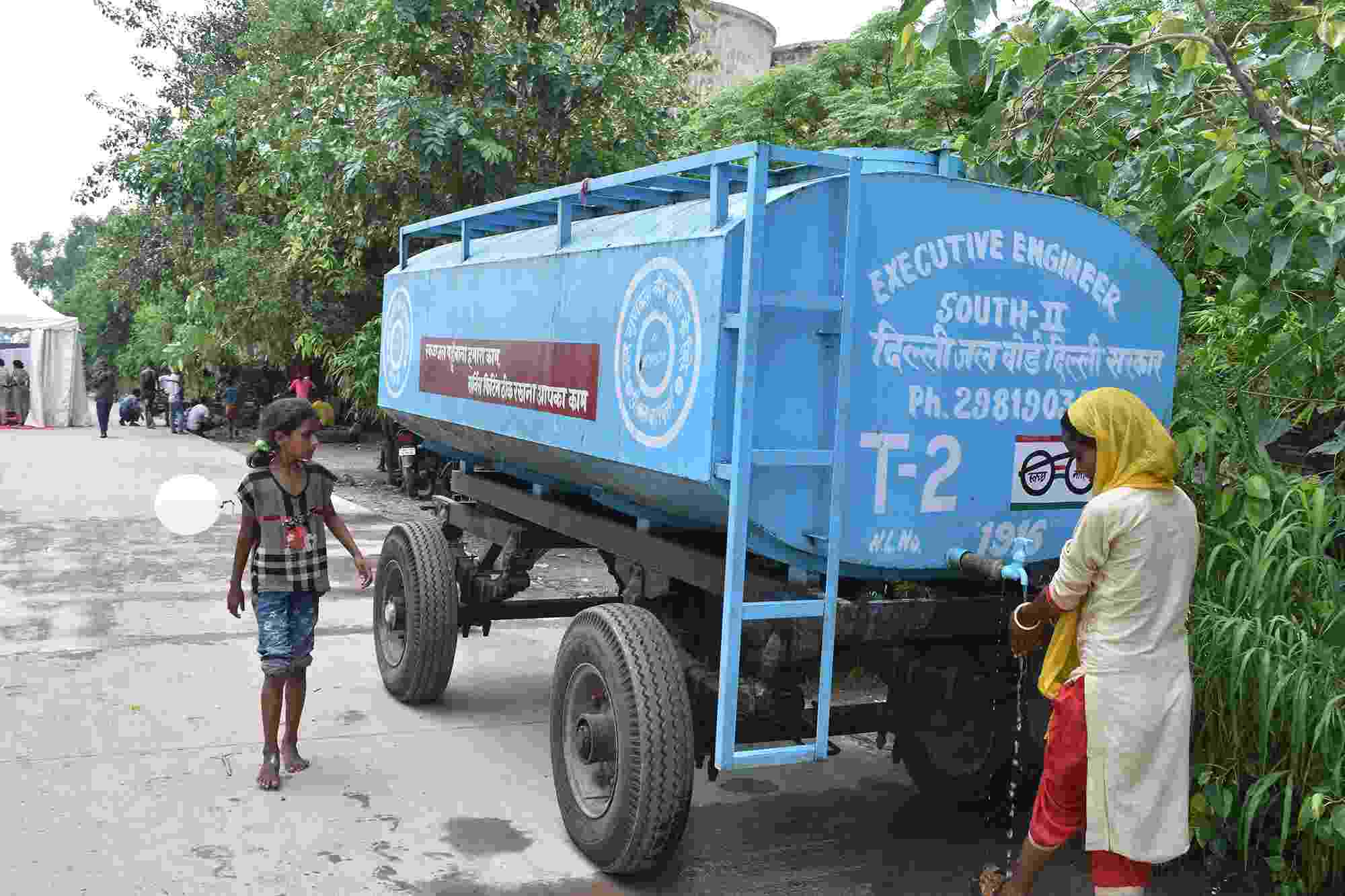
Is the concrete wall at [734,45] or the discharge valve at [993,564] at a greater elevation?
the concrete wall at [734,45]

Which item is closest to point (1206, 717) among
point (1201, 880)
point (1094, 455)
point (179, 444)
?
point (1201, 880)

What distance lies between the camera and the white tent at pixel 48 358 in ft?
92.7

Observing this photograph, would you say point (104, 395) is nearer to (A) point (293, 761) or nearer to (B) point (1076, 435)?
(A) point (293, 761)

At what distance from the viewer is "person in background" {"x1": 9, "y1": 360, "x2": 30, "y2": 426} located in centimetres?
2792

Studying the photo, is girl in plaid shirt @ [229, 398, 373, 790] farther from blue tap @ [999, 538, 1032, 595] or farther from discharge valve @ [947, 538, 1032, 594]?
blue tap @ [999, 538, 1032, 595]

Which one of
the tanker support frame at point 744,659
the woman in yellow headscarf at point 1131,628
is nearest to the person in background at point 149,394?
the tanker support frame at point 744,659

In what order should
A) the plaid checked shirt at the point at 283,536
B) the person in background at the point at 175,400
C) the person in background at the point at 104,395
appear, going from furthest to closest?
1. the person in background at the point at 175,400
2. the person in background at the point at 104,395
3. the plaid checked shirt at the point at 283,536

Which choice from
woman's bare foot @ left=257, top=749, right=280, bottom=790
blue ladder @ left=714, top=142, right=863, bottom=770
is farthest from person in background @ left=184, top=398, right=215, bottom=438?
blue ladder @ left=714, top=142, right=863, bottom=770

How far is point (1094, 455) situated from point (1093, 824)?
1082mm

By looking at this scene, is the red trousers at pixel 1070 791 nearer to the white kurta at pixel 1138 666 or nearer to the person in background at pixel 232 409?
the white kurta at pixel 1138 666

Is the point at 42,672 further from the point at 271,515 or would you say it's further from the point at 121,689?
the point at 271,515

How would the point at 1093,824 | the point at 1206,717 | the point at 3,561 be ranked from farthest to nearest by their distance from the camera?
the point at 3,561 → the point at 1206,717 → the point at 1093,824

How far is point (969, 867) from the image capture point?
4750mm

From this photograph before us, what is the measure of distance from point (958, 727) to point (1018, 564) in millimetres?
1278
